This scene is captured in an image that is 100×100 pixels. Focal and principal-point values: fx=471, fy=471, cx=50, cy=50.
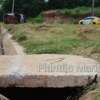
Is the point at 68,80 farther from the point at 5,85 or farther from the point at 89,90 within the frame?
the point at 5,85

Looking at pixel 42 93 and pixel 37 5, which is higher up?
pixel 42 93

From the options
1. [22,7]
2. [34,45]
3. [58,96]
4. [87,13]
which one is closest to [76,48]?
[34,45]

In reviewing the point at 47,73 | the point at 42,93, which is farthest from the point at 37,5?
the point at 47,73

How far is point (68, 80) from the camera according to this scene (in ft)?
24.6

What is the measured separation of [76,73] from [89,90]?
48 cm

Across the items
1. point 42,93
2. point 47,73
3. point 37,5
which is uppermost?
point 47,73

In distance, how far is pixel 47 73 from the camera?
300 inches

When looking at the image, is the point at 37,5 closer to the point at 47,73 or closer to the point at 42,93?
the point at 42,93

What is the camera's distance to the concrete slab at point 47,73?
7488 mm

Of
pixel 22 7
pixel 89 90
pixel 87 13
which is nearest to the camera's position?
pixel 89 90

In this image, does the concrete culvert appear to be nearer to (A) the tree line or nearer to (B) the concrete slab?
(B) the concrete slab

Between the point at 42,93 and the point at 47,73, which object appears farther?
the point at 42,93

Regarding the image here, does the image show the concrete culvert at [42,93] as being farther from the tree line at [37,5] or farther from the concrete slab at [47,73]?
the tree line at [37,5]

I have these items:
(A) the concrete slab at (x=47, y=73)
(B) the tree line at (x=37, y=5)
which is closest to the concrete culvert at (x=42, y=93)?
(A) the concrete slab at (x=47, y=73)
